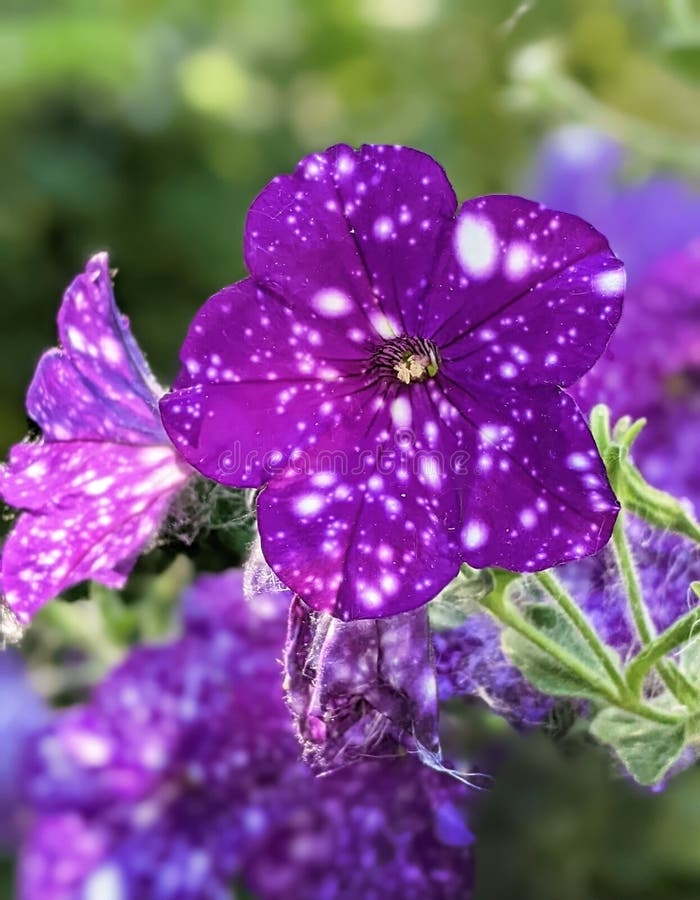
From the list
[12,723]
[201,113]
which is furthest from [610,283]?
[201,113]

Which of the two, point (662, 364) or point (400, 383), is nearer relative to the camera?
point (400, 383)

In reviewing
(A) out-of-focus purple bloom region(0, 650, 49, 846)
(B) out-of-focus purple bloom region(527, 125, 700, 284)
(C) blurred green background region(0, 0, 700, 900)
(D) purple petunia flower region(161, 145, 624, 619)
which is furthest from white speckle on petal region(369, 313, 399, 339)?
(C) blurred green background region(0, 0, 700, 900)

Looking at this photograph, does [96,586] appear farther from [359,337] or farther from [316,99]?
[316,99]

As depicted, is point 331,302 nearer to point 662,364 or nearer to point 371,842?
point 371,842

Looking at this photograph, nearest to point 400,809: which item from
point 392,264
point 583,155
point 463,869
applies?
point 463,869

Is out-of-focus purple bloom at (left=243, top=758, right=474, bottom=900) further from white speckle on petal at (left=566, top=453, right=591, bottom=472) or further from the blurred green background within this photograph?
the blurred green background

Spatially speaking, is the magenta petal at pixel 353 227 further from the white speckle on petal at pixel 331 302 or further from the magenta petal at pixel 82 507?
the magenta petal at pixel 82 507

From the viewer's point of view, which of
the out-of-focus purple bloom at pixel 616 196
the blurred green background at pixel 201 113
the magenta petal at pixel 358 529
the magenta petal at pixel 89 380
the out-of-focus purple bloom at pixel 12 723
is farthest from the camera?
the blurred green background at pixel 201 113

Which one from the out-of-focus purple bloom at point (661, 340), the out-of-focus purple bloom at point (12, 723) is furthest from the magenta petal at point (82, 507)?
the out-of-focus purple bloom at point (12, 723)
